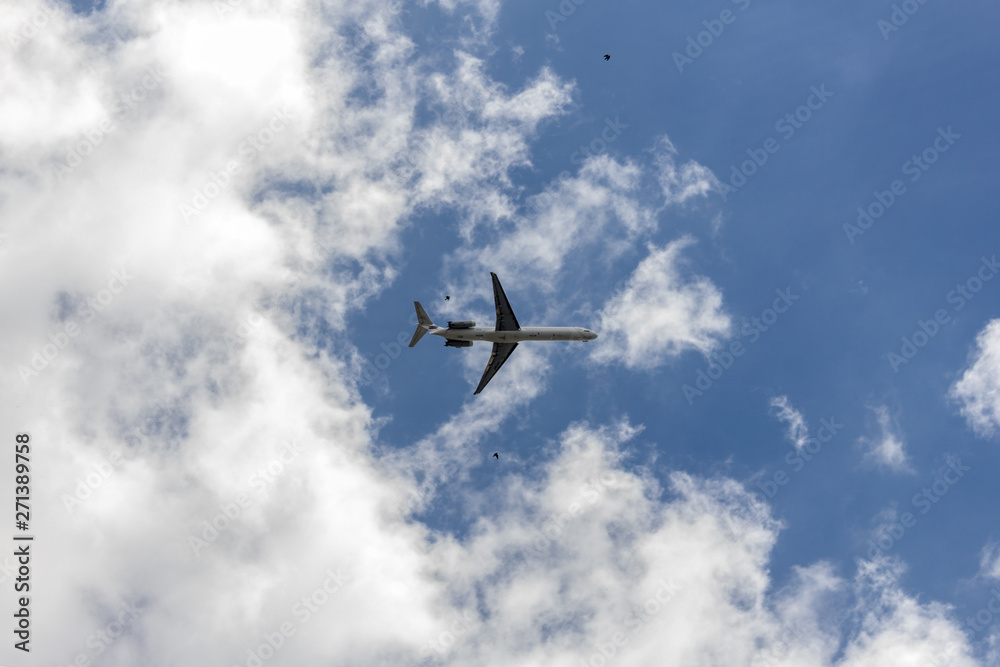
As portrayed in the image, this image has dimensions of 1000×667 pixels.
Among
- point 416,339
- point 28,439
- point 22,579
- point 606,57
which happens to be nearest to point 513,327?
point 416,339

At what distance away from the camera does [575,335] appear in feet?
485

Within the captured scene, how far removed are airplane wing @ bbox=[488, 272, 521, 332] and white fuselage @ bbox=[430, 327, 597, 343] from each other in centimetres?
146

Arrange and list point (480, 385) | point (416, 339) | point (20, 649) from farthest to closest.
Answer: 1. point (480, 385)
2. point (416, 339)
3. point (20, 649)

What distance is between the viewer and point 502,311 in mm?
144875

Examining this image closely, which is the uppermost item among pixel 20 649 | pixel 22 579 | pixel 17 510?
pixel 17 510

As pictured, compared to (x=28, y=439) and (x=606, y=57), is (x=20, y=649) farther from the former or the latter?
(x=606, y=57)

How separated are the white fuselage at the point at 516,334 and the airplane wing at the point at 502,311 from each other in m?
1.46

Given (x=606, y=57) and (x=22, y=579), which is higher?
(x=606, y=57)

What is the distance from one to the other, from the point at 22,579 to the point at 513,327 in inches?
4256

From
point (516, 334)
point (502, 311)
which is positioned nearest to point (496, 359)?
point (516, 334)

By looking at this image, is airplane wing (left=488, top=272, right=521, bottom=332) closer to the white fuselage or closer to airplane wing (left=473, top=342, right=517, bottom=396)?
the white fuselage

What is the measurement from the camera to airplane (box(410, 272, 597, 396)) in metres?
143

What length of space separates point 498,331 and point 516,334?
4396mm

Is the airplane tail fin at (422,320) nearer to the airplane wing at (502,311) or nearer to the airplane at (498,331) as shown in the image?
the airplane at (498,331)
